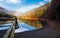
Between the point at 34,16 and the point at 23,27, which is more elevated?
the point at 34,16

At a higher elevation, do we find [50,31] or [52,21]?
[52,21]

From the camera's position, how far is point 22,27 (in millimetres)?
2533

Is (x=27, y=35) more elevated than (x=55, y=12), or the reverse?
(x=55, y=12)

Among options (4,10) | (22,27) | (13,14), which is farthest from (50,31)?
(4,10)

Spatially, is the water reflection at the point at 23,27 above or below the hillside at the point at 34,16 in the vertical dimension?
below

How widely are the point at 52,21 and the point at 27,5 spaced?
619mm

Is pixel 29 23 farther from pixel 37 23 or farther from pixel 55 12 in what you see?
pixel 55 12

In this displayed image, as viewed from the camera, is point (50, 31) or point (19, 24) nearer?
point (19, 24)

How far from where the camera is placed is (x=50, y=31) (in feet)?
8.90

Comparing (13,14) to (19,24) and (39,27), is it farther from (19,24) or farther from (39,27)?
(39,27)

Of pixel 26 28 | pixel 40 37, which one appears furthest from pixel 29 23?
pixel 40 37

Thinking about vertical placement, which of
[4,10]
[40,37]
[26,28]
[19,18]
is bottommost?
[40,37]

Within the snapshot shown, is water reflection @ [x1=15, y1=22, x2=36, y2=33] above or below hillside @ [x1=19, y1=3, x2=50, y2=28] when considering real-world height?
below

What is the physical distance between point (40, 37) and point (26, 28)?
0.34 meters
